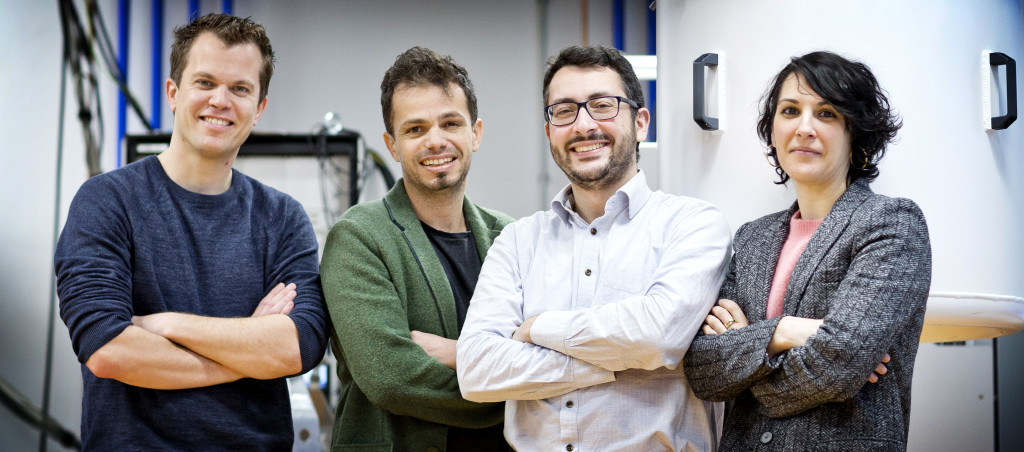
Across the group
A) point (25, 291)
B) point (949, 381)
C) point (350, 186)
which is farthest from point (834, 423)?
point (25, 291)

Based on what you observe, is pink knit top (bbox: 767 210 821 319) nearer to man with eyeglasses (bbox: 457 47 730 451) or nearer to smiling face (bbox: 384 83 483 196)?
man with eyeglasses (bbox: 457 47 730 451)

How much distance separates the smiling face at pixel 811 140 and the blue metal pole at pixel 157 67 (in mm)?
3046

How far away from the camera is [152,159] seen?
6.02 ft

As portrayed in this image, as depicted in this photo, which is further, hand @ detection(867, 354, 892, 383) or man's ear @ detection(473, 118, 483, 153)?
man's ear @ detection(473, 118, 483, 153)

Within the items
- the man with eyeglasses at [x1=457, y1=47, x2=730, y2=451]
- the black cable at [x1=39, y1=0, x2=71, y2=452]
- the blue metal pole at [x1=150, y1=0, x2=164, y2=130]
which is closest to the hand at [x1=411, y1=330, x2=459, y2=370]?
the man with eyeglasses at [x1=457, y1=47, x2=730, y2=451]

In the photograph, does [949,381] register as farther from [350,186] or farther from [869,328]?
[350,186]

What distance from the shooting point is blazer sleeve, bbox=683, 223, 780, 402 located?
140cm

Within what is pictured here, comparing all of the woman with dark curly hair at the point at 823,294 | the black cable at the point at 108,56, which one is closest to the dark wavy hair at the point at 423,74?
the woman with dark curly hair at the point at 823,294

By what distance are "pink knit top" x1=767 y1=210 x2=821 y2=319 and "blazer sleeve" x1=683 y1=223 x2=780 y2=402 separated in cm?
4

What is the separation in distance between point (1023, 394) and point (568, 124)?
227 cm

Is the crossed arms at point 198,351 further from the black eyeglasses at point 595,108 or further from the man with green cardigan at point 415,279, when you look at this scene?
the black eyeglasses at point 595,108

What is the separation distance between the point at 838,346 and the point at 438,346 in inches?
32.2

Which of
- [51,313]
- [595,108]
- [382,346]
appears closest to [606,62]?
[595,108]

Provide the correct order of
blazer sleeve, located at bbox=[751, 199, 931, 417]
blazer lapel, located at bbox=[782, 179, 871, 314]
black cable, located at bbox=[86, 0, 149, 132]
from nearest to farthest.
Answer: blazer sleeve, located at bbox=[751, 199, 931, 417] → blazer lapel, located at bbox=[782, 179, 871, 314] → black cable, located at bbox=[86, 0, 149, 132]
